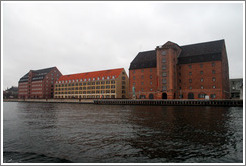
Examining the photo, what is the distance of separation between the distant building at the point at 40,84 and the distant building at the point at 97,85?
12996 millimetres

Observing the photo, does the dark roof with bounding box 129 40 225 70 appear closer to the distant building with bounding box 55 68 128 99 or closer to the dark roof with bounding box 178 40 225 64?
the dark roof with bounding box 178 40 225 64

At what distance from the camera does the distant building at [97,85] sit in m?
92.4

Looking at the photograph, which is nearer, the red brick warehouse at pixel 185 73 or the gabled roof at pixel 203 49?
the red brick warehouse at pixel 185 73

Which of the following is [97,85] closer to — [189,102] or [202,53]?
[189,102]

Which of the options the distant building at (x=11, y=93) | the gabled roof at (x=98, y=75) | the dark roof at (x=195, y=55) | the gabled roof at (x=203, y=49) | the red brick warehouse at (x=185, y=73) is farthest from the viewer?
the distant building at (x=11, y=93)

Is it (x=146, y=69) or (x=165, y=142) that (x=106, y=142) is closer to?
(x=165, y=142)

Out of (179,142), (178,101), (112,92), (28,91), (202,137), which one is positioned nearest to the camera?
(179,142)

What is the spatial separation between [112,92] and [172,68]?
3557 cm

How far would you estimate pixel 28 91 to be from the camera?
131875 mm

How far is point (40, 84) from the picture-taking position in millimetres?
121812

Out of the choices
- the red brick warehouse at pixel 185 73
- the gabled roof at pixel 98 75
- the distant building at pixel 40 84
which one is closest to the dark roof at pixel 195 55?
the red brick warehouse at pixel 185 73

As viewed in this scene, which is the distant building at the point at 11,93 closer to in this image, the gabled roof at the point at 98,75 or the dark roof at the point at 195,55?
the gabled roof at the point at 98,75

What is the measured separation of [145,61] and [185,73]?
59.6 ft

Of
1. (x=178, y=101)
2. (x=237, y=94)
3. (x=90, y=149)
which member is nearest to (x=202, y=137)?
(x=90, y=149)
